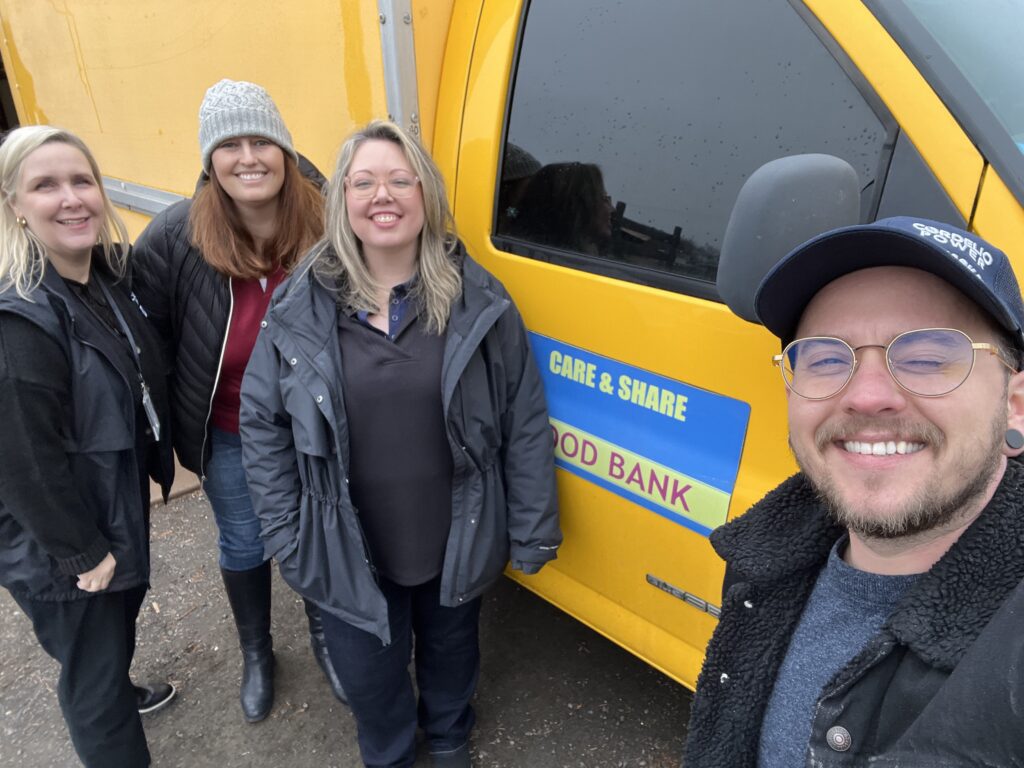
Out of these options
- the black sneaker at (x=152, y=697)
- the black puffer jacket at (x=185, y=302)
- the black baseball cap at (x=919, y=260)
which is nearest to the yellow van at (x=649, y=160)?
the black baseball cap at (x=919, y=260)

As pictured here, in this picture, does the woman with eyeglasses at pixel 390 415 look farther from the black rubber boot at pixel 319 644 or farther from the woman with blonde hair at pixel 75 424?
the black rubber boot at pixel 319 644

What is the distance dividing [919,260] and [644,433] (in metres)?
0.98

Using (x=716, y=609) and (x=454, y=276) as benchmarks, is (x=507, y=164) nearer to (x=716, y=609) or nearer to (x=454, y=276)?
(x=454, y=276)

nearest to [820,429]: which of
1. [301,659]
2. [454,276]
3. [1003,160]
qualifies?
[1003,160]

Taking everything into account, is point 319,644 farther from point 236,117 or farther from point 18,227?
point 236,117

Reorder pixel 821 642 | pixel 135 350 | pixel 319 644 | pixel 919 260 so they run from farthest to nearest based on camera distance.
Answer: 1. pixel 319 644
2. pixel 135 350
3. pixel 821 642
4. pixel 919 260

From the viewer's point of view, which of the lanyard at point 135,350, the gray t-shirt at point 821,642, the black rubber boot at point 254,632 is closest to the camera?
the gray t-shirt at point 821,642

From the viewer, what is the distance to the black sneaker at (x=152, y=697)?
98.2 inches

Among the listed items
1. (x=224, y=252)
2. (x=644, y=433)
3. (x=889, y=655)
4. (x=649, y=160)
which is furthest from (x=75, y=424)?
(x=889, y=655)

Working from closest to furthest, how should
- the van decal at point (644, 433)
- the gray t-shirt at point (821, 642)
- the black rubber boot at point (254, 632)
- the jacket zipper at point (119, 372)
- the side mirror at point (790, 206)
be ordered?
the gray t-shirt at point (821, 642) → the side mirror at point (790, 206) → the van decal at point (644, 433) → the jacket zipper at point (119, 372) → the black rubber boot at point (254, 632)

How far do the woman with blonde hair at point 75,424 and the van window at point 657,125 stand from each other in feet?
3.37

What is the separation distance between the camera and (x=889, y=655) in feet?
2.81

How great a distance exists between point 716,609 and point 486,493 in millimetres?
625

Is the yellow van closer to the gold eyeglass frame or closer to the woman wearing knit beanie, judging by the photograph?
the woman wearing knit beanie
